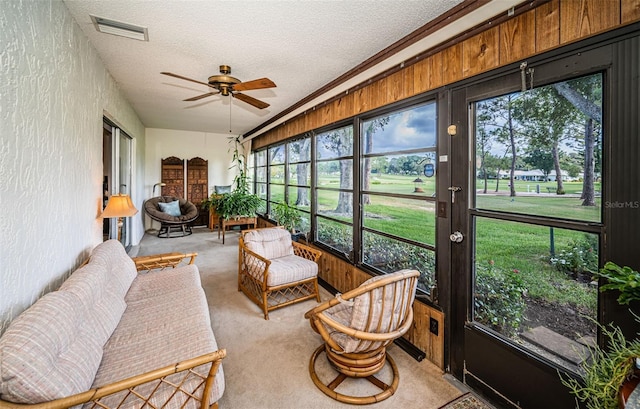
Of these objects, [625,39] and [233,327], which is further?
[233,327]

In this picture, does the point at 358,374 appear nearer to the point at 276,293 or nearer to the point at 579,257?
the point at 579,257

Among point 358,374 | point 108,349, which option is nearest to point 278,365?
point 358,374

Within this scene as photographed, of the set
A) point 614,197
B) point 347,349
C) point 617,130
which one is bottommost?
point 347,349

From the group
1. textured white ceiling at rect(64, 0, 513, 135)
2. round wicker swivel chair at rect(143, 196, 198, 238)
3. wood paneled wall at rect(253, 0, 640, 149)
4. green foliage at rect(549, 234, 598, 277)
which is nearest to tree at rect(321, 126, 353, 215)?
wood paneled wall at rect(253, 0, 640, 149)

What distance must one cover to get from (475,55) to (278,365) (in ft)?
8.61

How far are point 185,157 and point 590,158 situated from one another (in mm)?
7854

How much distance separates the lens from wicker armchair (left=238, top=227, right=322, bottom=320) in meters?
2.88

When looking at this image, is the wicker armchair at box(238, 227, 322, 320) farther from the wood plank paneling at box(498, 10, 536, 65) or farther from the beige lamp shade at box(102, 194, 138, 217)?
the wood plank paneling at box(498, 10, 536, 65)

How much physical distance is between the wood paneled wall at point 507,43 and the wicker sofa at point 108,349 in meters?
2.27

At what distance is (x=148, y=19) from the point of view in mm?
2004

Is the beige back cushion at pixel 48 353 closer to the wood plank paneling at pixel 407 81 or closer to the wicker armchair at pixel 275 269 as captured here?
the wicker armchair at pixel 275 269

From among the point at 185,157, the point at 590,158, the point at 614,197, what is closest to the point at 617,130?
the point at 590,158

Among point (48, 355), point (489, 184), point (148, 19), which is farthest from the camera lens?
point (148, 19)

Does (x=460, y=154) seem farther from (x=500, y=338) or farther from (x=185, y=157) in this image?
(x=185, y=157)
